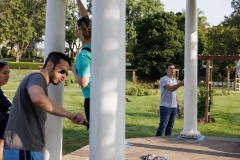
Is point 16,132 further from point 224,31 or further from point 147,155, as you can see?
point 224,31

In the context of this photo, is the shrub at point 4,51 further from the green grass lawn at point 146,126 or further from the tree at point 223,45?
the green grass lawn at point 146,126

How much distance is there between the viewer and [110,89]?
2.71 m

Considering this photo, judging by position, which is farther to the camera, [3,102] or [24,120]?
[3,102]

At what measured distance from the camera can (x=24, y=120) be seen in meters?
2.64

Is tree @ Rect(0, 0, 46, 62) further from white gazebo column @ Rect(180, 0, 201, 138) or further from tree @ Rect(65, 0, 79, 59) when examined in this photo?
white gazebo column @ Rect(180, 0, 201, 138)

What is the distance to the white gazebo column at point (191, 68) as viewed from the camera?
681 cm

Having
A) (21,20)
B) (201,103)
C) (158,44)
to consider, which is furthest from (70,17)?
(201,103)

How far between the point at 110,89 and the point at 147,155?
3.03 meters

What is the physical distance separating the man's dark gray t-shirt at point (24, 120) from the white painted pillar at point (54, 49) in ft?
2.34

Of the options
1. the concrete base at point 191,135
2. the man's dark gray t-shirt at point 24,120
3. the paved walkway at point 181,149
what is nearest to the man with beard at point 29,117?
the man's dark gray t-shirt at point 24,120

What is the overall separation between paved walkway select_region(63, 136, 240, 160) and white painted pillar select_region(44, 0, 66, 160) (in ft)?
6.71

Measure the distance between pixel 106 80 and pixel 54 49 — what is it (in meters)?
0.99

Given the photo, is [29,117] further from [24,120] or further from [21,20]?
[21,20]

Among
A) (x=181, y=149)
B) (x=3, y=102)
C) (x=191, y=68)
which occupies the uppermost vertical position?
(x=191, y=68)
